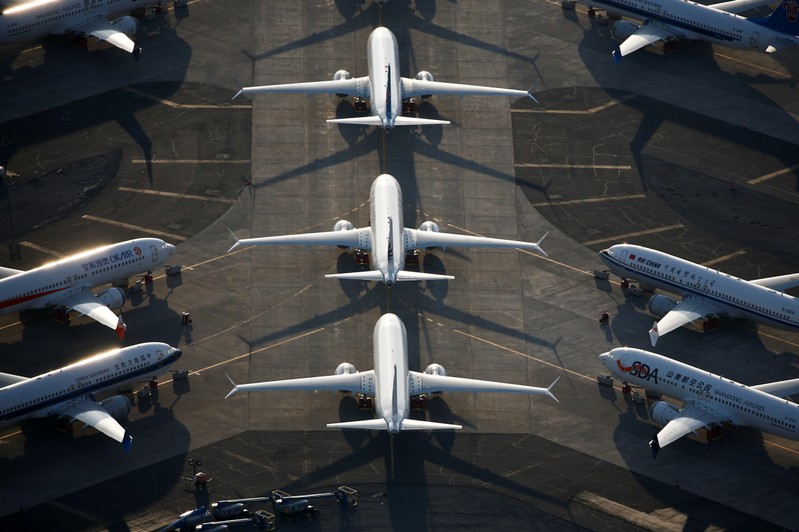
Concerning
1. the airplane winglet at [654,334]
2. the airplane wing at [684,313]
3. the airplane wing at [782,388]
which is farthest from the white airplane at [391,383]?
the airplane wing at [782,388]

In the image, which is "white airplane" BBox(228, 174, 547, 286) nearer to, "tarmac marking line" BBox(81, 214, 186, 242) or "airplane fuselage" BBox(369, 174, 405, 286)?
"airplane fuselage" BBox(369, 174, 405, 286)

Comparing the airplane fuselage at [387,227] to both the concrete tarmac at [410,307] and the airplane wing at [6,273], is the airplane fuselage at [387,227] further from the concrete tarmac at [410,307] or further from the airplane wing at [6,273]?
the airplane wing at [6,273]

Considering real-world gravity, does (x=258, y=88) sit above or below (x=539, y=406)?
above

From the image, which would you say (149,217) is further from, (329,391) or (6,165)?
(329,391)

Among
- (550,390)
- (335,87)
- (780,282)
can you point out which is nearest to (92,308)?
(335,87)

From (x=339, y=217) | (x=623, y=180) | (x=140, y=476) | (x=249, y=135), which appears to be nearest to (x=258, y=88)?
(x=249, y=135)
